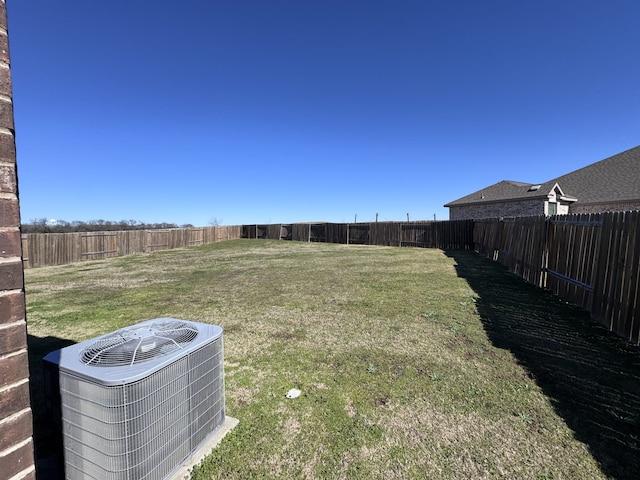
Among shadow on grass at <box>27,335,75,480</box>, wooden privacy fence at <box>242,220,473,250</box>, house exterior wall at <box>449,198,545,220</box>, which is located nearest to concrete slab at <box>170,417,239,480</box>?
shadow on grass at <box>27,335,75,480</box>

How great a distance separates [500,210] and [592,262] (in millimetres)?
17517

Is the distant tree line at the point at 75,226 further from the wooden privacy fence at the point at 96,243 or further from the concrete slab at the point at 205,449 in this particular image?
the concrete slab at the point at 205,449

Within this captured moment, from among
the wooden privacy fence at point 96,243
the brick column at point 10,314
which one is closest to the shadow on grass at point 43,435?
the brick column at point 10,314

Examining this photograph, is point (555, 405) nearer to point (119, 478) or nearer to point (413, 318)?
point (413, 318)

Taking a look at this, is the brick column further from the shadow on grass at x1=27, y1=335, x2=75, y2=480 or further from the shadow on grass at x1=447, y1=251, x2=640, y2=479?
the shadow on grass at x1=447, y1=251, x2=640, y2=479

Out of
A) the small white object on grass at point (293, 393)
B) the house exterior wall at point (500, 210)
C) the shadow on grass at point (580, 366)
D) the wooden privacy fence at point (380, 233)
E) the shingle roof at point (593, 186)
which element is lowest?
the small white object on grass at point (293, 393)

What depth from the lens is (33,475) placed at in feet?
4.06

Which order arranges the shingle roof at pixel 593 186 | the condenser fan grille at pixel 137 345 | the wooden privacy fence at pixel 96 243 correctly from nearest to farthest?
the condenser fan grille at pixel 137 345, the wooden privacy fence at pixel 96 243, the shingle roof at pixel 593 186

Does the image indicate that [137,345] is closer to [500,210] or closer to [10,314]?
[10,314]

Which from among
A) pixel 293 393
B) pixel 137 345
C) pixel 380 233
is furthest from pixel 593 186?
pixel 137 345

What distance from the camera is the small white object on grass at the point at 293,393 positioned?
282 cm

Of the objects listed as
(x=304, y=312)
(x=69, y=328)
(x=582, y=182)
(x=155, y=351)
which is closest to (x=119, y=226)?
(x=69, y=328)

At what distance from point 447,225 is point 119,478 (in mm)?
18726

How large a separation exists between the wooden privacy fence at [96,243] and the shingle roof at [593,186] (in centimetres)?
2113
